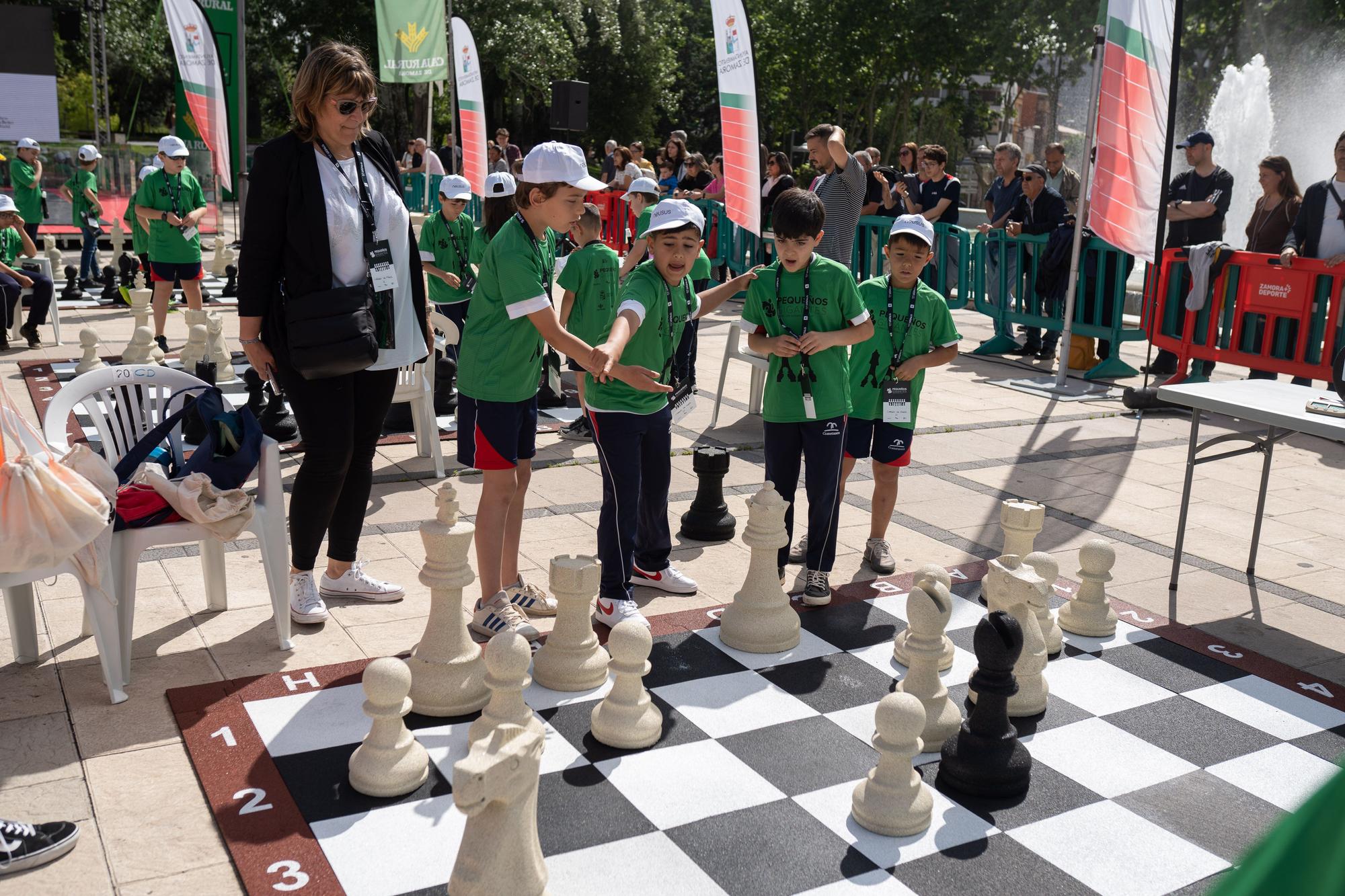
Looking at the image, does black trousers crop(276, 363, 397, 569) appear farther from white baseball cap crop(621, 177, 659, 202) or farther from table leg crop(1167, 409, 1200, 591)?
white baseball cap crop(621, 177, 659, 202)

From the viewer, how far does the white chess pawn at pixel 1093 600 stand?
405cm

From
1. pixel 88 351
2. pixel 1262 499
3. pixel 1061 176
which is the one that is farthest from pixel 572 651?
pixel 1061 176

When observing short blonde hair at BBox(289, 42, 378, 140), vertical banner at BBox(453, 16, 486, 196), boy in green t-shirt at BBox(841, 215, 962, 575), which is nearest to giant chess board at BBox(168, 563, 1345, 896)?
boy in green t-shirt at BBox(841, 215, 962, 575)

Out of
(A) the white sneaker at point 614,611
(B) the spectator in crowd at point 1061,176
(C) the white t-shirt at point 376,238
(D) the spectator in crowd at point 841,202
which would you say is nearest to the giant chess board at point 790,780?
(A) the white sneaker at point 614,611

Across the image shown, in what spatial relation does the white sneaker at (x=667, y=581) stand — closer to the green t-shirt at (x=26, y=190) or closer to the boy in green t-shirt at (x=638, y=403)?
the boy in green t-shirt at (x=638, y=403)

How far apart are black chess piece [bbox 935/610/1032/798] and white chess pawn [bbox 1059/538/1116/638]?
3.87 feet

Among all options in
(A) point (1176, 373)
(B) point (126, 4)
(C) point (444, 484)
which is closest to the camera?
(C) point (444, 484)

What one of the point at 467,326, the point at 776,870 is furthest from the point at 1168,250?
the point at 776,870

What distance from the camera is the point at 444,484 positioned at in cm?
352

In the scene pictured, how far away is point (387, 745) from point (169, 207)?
23.4 ft

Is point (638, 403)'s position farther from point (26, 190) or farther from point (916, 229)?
point (26, 190)

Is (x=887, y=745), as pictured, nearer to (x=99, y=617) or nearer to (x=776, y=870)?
(x=776, y=870)

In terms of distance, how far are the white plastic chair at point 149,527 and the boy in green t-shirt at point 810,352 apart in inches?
68.0

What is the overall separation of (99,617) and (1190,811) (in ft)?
9.83
